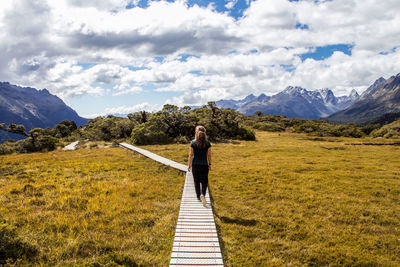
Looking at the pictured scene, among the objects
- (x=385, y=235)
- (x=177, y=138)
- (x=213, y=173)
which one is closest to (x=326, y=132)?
(x=177, y=138)

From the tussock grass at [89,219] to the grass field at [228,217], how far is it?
42mm

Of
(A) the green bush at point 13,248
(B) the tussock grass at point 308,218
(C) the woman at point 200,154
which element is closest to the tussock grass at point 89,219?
(A) the green bush at point 13,248

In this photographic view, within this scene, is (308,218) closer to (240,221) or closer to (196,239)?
(240,221)

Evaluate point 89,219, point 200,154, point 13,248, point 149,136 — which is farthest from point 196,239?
point 149,136

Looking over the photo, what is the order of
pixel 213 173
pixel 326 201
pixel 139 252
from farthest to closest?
pixel 213 173 < pixel 326 201 < pixel 139 252

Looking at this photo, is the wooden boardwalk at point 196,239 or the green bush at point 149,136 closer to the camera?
the wooden boardwalk at point 196,239

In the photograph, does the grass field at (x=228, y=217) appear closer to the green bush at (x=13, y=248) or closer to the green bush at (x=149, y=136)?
Answer: the green bush at (x=13, y=248)

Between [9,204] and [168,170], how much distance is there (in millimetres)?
11430

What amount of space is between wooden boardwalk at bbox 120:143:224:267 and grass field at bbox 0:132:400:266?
0.54 meters

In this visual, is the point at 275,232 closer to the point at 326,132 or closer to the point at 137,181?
the point at 137,181

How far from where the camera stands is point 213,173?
1948 centimetres

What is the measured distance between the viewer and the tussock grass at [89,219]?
7.15m

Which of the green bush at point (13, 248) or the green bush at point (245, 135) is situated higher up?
the green bush at point (245, 135)

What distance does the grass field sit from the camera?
300 inches
